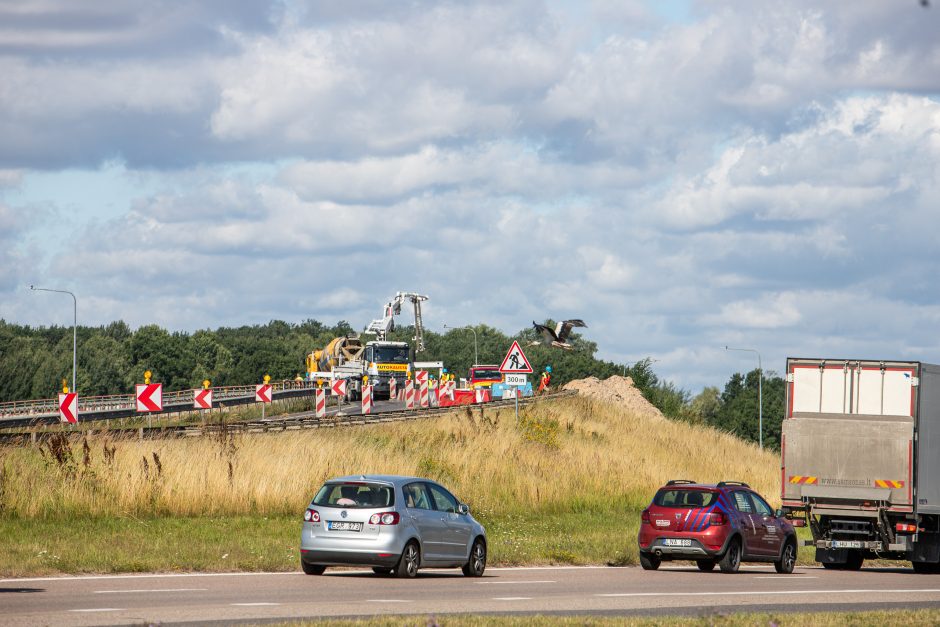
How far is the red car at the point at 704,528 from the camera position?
74.6 ft

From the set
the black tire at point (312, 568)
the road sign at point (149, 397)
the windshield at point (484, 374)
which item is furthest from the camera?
the windshield at point (484, 374)

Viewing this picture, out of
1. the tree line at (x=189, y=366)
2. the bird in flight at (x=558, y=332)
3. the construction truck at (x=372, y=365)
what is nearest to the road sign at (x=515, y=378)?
the bird in flight at (x=558, y=332)

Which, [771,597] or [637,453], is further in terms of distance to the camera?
[637,453]

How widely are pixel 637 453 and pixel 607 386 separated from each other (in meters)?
26.6

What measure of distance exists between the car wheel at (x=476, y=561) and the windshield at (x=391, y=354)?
186 ft

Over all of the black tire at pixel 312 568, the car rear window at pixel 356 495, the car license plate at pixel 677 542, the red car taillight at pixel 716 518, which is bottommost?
the black tire at pixel 312 568

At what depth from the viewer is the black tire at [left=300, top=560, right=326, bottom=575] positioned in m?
19.5

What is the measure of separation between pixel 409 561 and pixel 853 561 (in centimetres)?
1068

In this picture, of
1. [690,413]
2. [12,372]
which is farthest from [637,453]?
[12,372]

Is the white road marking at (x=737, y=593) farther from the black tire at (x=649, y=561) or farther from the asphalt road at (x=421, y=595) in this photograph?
the black tire at (x=649, y=561)

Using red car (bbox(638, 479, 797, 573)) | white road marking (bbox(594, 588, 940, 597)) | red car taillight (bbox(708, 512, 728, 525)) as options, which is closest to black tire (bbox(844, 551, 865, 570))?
red car (bbox(638, 479, 797, 573))

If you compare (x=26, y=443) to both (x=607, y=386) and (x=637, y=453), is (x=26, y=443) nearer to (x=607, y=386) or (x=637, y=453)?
(x=637, y=453)

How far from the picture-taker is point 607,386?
235ft

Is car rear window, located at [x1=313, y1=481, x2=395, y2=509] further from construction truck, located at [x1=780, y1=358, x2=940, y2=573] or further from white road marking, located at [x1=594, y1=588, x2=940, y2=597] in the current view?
construction truck, located at [x1=780, y1=358, x2=940, y2=573]
